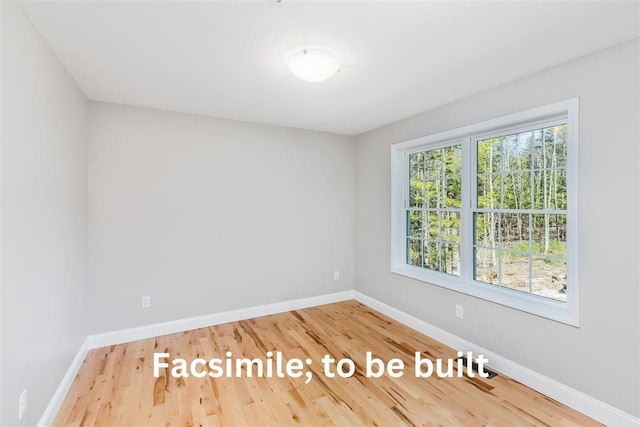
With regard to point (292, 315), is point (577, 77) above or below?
above

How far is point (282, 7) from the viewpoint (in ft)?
5.12

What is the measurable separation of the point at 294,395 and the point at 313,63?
236cm

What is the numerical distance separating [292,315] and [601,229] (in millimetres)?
3094

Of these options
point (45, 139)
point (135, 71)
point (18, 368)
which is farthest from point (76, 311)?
point (135, 71)

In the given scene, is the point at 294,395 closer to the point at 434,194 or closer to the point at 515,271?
the point at 515,271

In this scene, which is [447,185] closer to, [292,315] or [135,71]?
[292,315]

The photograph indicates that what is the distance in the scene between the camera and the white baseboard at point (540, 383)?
1.90 metres

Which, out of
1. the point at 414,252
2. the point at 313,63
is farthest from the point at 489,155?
the point at 313,63

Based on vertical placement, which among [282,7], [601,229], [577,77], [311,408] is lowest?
[311,408]

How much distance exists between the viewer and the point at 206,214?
3428mm

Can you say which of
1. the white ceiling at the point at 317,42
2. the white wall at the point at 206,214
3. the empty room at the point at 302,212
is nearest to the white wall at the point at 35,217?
the empty room at the point at 302,212

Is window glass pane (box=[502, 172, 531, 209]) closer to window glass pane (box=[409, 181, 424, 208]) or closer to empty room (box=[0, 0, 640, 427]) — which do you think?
empty room (box=[0, 0, 640, 427])

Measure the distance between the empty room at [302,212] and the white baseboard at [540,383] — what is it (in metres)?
0.01

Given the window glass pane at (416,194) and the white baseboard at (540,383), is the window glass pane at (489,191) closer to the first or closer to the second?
the window glass pane at (416,194)
